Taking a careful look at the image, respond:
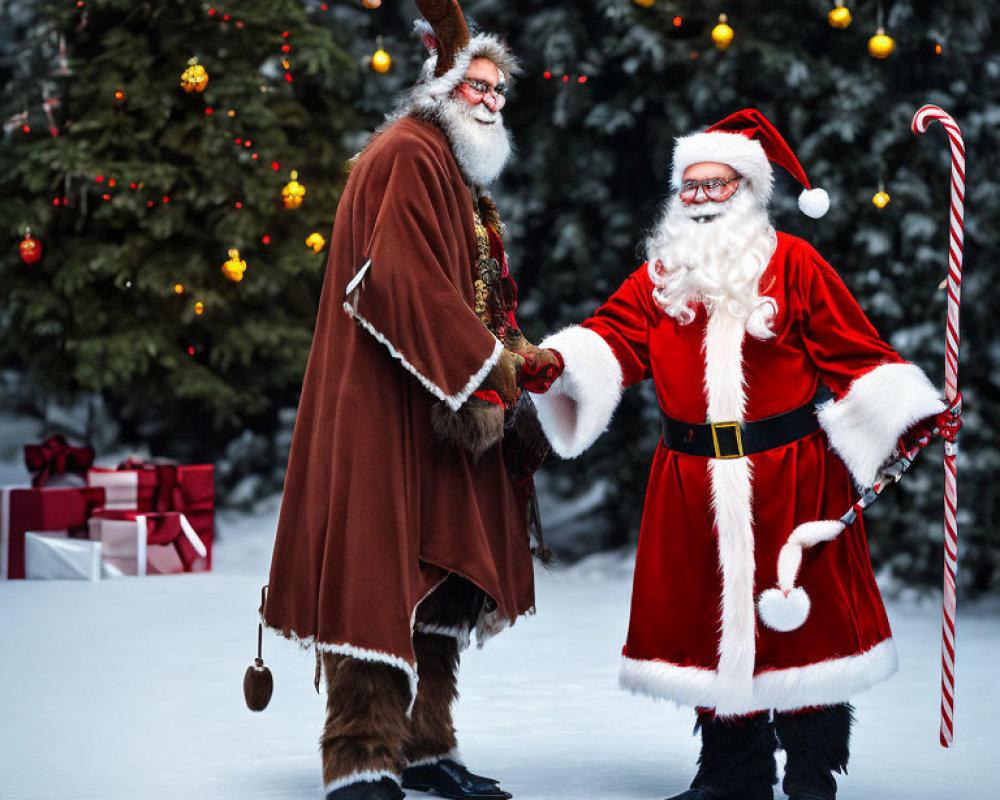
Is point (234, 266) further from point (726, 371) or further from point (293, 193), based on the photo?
point (726, 371)

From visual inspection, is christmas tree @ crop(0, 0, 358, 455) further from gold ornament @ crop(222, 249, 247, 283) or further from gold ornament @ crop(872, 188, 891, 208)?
Answer: gold ornament @ crop(872, 188, 891, 208)

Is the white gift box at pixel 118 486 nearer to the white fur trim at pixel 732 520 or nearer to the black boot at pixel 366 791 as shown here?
the black boot at pixel 366 791

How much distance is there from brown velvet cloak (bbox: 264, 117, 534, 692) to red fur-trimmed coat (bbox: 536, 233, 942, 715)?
38cm

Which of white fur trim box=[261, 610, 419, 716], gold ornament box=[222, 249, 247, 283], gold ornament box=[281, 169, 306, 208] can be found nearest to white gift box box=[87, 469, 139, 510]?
gold ornament box=[222, 249, 247, 283]

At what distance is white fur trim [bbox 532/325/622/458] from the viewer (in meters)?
3.06

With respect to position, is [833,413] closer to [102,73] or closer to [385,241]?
[385,241]

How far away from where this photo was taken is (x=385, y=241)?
2.68 m

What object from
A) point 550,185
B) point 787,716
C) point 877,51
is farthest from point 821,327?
point 550,185

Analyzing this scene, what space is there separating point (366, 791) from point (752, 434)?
1.08 meters

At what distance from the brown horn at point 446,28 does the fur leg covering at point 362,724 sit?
1.29 metres

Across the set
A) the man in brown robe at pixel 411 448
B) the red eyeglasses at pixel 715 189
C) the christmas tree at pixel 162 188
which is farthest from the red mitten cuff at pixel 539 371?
the christmas tree at pixel 162 188

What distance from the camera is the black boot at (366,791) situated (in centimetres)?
266

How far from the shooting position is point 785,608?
109 inches

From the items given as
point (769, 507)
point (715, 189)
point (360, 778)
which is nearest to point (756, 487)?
point (769, 507)
